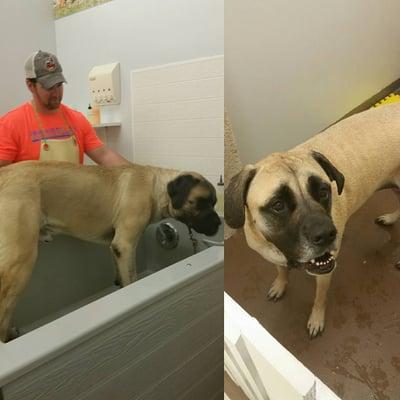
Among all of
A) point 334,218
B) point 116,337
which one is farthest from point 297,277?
point 116,337

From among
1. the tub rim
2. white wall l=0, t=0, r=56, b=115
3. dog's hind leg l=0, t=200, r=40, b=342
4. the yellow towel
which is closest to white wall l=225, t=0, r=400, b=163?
the yellow towel

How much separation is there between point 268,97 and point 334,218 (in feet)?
0.29

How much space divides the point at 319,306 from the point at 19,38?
5.99ft

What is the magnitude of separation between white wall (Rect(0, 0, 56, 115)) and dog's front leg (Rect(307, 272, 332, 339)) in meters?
1.63

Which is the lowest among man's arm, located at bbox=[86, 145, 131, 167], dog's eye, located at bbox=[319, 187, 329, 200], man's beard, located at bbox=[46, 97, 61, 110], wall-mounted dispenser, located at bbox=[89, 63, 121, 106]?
man's arm, located at bbox=[86, 145, 131, 167]

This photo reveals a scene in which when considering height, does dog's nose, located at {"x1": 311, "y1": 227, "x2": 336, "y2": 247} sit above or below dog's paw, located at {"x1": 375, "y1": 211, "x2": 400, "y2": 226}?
below

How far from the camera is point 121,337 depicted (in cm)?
83

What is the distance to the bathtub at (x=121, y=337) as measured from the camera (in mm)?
694

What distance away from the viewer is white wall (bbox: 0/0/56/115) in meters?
1.56

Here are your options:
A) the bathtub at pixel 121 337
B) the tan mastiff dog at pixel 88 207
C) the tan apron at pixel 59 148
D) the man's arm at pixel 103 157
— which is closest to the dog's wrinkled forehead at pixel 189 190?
the tan mastiff dog at pixel 88 207

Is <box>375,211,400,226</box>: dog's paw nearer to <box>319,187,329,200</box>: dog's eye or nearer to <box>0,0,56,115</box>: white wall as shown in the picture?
<box>319,187,329,200</box>: dog's eye

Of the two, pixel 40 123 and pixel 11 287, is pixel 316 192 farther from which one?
pixel 40 123

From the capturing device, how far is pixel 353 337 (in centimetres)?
21

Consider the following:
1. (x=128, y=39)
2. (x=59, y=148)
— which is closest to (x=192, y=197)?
(x=59, y=148)
